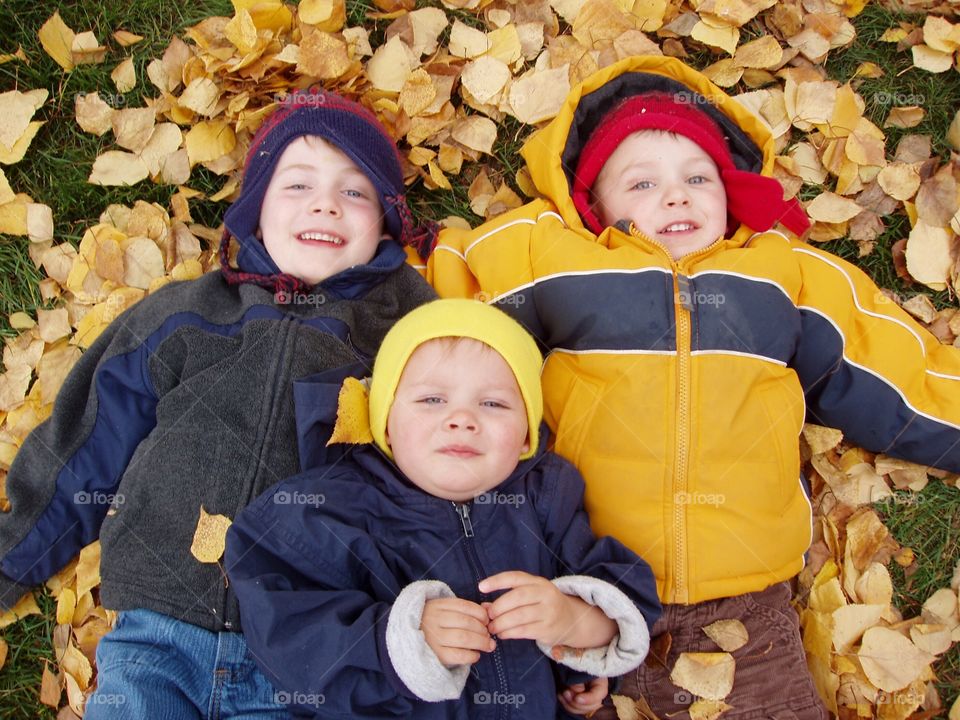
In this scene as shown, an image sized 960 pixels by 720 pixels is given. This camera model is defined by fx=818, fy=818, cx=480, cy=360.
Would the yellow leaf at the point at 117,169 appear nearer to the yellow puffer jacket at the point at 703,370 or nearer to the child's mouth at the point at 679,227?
the yellow puffer jacket at the point at 703,370

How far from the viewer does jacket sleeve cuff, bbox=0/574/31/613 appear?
9.00ft

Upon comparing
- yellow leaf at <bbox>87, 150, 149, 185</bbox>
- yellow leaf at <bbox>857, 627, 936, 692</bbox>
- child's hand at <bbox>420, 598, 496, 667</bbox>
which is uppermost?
yellow leaf at <bbox>87, 150, 149, 185</bbox>

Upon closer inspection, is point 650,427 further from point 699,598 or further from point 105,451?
point 105,451

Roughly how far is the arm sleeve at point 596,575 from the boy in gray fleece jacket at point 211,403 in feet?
2.64

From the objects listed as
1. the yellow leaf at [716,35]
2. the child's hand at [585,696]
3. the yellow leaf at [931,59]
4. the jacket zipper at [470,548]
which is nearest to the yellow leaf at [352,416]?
the jacket zipper at [470,548]

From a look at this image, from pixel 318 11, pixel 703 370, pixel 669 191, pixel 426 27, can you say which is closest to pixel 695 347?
pixel 703 370

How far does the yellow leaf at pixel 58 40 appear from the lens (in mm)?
3285

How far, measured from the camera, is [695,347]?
263cm

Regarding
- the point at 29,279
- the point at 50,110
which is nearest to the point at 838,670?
the point at 29,279

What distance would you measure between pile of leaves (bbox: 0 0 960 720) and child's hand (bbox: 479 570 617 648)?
1.28 metres

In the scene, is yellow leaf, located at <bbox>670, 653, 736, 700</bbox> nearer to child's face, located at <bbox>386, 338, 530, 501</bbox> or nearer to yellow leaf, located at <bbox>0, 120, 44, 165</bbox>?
child's face, located at <bbox>386, 338, 530, 501</bbox>

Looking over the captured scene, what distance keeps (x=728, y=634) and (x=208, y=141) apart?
8.69 feet

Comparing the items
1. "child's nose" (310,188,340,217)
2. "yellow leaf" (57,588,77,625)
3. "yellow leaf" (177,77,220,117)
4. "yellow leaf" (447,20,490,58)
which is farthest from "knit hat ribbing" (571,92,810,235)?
"yellow leaf" (57,588,77,625)

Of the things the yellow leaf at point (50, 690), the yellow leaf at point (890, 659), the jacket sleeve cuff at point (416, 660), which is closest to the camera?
the jacket sleeve cuff at point (416, 660)
